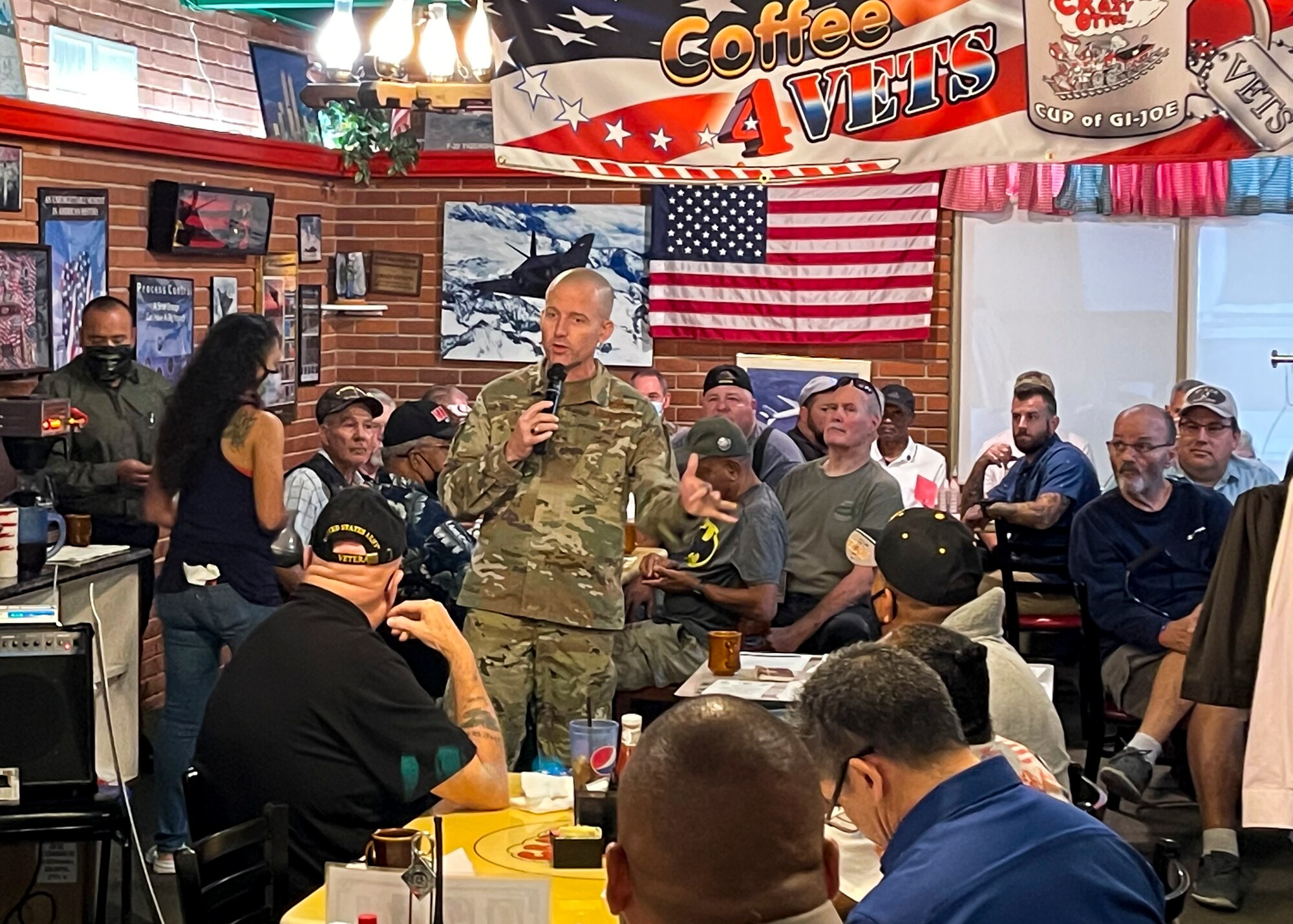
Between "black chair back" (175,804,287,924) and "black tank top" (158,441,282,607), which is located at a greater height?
"black tank top" (158,441,282,607)

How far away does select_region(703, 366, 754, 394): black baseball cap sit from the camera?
26.6 ft

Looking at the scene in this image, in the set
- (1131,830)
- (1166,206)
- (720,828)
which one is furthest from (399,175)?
(720,828)

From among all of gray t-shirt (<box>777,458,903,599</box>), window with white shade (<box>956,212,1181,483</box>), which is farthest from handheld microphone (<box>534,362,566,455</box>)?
window with white shade (<box>956,212,1181,483</box>)

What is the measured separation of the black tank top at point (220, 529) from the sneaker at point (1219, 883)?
3.14 meters

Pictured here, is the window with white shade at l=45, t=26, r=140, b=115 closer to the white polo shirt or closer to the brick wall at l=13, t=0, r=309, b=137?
the brick wall at l=13, t=0, r=309, b=137

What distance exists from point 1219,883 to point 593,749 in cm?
268

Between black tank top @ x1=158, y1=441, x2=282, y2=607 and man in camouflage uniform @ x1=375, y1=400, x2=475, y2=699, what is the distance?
0.58 meters

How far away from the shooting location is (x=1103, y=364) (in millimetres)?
9211

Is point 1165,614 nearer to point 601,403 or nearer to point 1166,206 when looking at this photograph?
point 601,403

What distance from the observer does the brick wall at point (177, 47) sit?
691 centimetres

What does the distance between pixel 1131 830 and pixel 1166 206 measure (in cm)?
389

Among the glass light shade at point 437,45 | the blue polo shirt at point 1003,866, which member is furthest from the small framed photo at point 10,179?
the blue polo shirt at point 1003,866

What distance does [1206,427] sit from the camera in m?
7.50

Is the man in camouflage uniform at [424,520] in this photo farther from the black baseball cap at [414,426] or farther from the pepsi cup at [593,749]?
the pepsi cup at [593,749]
